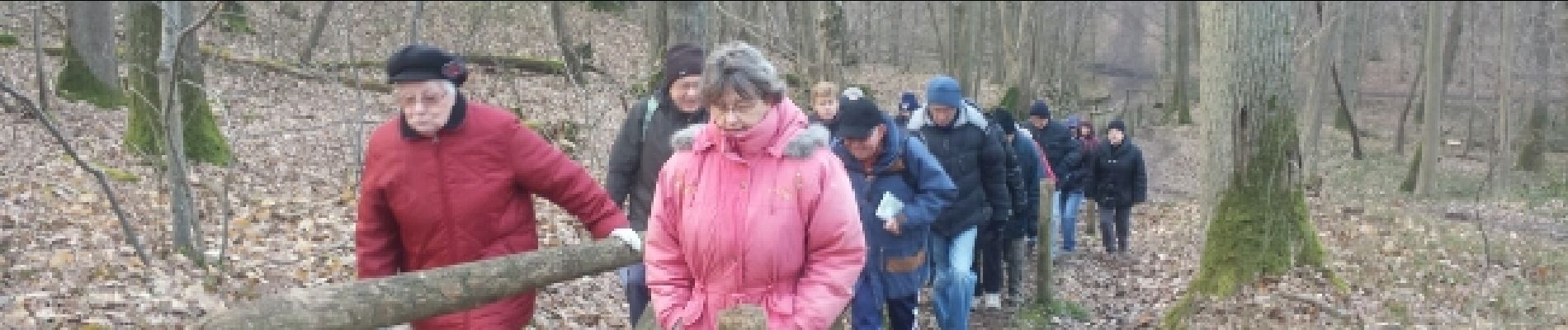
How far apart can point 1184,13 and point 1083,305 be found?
2373 centimetres

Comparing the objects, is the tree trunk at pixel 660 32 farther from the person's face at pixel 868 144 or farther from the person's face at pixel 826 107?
the person's face at pixel 868 144

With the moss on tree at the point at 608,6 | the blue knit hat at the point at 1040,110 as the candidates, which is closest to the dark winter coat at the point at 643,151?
the blue knit hat at the point at 1040,110

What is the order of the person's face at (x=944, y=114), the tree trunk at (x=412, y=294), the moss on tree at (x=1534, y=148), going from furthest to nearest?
the moss on tree at (x=1534, y=148) < the person's face at (x=944, y=114) < the tree trunk at (x=412, y=294)

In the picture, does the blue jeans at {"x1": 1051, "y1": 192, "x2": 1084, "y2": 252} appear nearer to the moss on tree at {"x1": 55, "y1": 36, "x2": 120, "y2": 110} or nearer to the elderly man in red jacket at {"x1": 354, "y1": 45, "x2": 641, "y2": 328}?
the elderly man in red jacket at {"x1": 354, "y1": 45, "x2": 641, "y2": 328}

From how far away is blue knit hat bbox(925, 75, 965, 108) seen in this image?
6742 mm

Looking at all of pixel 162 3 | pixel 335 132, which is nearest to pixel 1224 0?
pixel 162 3

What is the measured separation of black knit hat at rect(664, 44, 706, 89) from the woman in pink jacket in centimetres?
159

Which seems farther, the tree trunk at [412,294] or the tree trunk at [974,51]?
the tree trunk at [974,51]

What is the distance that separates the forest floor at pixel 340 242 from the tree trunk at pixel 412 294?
38.6 inches

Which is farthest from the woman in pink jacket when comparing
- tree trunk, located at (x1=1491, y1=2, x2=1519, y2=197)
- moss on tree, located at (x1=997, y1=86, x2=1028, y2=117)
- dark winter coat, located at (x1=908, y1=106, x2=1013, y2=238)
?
moss on tree, located at (x1=997, y1=86, x2=1028, y2=117)

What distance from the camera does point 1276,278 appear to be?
25.0ft

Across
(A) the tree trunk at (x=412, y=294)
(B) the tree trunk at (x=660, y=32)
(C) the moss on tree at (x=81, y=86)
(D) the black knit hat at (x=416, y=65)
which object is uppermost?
(B) the tree trunk at (x=660, y=32)

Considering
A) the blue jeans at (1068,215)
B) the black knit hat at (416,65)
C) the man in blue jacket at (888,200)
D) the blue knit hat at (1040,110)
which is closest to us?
the black knit hat at (416,65)

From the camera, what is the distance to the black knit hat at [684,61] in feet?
16.6
